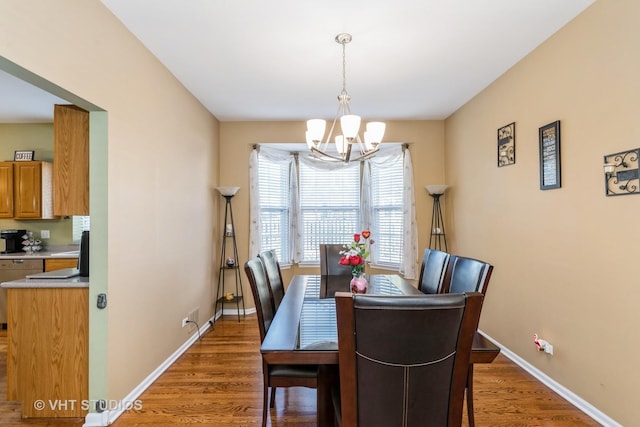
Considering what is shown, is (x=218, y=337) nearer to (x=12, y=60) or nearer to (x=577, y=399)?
(x=12, y=60)

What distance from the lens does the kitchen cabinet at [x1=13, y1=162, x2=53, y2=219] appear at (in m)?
3.96

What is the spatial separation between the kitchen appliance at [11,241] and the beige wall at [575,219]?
18.9 feet

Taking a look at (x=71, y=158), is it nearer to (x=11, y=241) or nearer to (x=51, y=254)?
(x=51, y=254)

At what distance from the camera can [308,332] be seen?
159cm

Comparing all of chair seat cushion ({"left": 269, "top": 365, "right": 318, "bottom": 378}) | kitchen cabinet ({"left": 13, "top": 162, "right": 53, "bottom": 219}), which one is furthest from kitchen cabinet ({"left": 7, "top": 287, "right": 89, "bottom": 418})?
kitchen cabinet ({"left": 13, "top": 162, "right": 53, "bottom": 219})

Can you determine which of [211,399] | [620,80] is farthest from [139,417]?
[620,80]

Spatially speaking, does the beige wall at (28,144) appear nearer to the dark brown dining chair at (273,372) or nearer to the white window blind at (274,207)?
the white window blind at (274,207)

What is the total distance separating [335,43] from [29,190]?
13.9ft

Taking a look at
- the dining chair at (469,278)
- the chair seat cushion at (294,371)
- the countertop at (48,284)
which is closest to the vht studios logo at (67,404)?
the countertop at (48,284)

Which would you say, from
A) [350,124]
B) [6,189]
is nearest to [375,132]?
[350,124]

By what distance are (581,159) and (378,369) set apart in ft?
6.85

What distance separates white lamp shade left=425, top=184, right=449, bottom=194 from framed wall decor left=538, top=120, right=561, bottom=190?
62.2 inches

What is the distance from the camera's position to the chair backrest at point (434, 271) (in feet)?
7.95

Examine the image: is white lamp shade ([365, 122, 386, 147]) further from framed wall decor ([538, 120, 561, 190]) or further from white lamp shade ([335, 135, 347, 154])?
framed wall decor ([538, 120, 561, 190])
